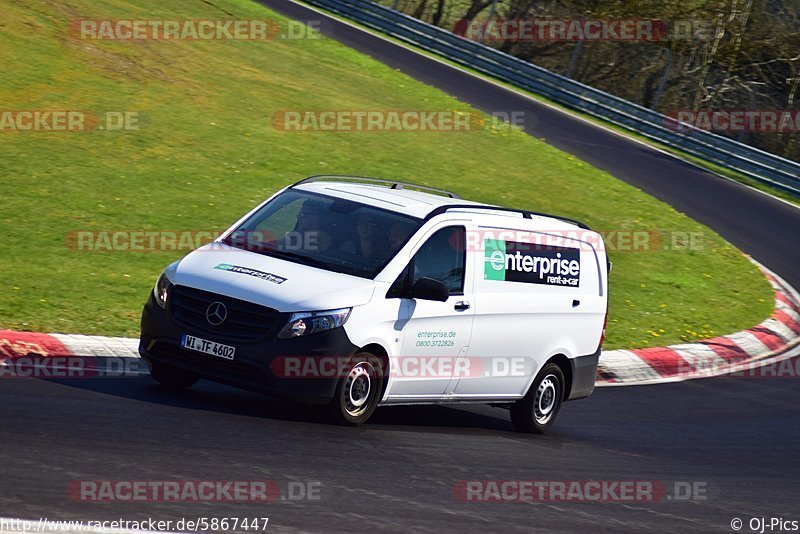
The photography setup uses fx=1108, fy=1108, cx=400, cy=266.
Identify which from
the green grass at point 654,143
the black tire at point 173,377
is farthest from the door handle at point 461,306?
the green grass at point 654,143

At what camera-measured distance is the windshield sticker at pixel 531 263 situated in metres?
9.75

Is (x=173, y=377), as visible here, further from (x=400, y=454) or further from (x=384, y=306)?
(x=400, y=454)

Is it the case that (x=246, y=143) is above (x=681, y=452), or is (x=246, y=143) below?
above

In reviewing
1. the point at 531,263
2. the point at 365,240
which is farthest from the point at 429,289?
the point at 531,263

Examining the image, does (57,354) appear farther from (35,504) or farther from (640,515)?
(640,515)

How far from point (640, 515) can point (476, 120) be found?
1868 cm

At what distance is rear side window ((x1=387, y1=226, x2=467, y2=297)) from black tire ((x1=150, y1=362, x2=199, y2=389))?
6.30ft

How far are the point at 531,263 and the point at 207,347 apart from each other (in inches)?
129

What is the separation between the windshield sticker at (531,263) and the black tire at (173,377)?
2.66m

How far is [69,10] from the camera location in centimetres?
2348

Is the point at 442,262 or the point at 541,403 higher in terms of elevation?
the point at 442,262

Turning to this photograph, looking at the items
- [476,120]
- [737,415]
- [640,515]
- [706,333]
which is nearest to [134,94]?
[476,120]

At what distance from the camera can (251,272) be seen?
8.55 meters

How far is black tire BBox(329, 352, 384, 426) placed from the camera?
841 cm
